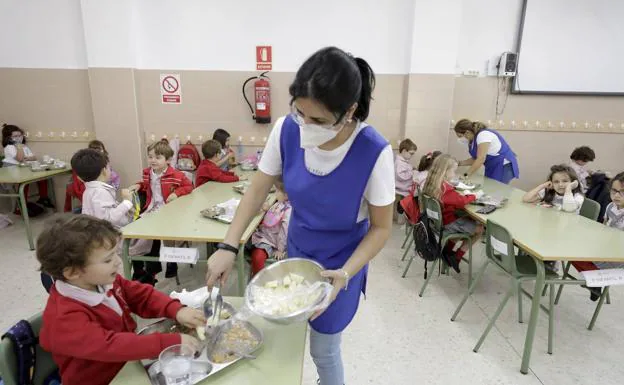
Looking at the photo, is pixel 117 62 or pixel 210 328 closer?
pixel 210 328

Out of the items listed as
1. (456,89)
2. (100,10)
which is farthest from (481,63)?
(100,10)

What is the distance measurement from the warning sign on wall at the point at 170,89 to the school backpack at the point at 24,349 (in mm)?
4463

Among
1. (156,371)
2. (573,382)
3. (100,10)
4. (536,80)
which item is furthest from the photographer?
(536,80)

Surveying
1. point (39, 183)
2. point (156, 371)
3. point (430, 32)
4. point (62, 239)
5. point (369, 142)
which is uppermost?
point (430, 32)

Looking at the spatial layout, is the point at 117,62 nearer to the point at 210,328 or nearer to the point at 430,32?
the point at 430,32

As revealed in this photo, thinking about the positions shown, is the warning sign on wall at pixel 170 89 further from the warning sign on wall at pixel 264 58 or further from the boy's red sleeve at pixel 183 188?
the boy's red sleeve at pixel 183 188

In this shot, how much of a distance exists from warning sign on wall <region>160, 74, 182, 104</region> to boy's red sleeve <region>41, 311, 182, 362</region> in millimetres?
4590

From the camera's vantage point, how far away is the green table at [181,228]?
2418 mm

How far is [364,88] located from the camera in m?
1.24

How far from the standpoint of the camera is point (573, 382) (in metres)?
2.34

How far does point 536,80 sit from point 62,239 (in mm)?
5655

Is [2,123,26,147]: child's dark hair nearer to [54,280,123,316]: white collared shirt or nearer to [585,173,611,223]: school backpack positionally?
[54,280,123,316]: white collared shirt

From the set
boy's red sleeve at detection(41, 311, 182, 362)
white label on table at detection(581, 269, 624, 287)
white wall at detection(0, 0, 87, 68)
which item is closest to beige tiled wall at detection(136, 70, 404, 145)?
white wall at detection(0, 0, 87, 68)

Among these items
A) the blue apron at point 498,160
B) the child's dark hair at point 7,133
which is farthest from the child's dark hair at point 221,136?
the blue apron at point 498,160
